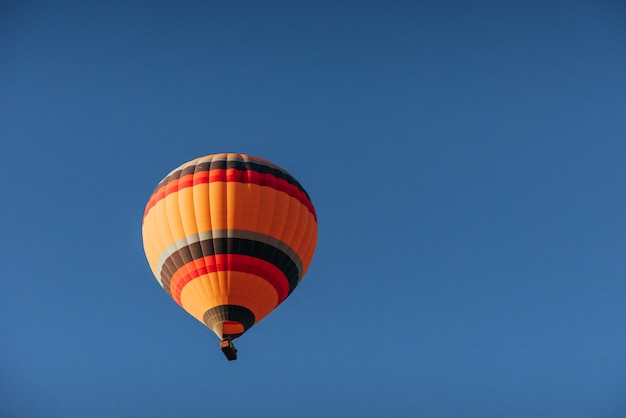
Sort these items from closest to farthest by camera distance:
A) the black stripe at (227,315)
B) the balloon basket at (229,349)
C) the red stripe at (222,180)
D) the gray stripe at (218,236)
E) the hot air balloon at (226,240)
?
the balloon basket at (229,349) → the black stripe at (227,315) → the hot air balloon at (226,240) → the gray stripe at (218,236) → the red stripe at (222,180)

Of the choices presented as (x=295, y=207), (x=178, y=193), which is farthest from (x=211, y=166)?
(x=295, y=207)

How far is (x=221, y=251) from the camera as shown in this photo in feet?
56.0

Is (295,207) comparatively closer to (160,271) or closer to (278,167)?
(278,167)

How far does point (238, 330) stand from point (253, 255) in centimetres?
211

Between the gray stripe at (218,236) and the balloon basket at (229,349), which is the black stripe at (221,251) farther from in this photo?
the balloon basket at (229,349)

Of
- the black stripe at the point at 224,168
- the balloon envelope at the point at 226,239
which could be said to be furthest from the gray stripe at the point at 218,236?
the black stripe at the point at 224,168

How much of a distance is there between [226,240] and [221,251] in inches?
13.2

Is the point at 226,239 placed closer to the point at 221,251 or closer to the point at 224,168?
the point at 221,251

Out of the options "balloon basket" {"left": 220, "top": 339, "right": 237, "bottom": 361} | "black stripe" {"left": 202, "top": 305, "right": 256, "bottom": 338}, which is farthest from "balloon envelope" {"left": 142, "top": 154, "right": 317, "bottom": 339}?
"balloon basket" {"left": 220, "top": 339, "right": 237, "bottom": 361}

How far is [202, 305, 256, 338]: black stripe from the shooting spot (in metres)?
16.9

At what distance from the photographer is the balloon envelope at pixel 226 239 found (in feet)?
55.9

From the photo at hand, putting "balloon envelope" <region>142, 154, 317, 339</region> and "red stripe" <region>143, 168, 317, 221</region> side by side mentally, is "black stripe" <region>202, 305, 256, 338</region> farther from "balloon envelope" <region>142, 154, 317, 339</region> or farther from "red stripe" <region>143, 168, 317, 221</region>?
"red stripe" <region>143, 168, 317, 221</region>

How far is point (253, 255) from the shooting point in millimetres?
17250

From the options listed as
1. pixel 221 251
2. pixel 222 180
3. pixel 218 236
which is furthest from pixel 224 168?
pixel 221 251
